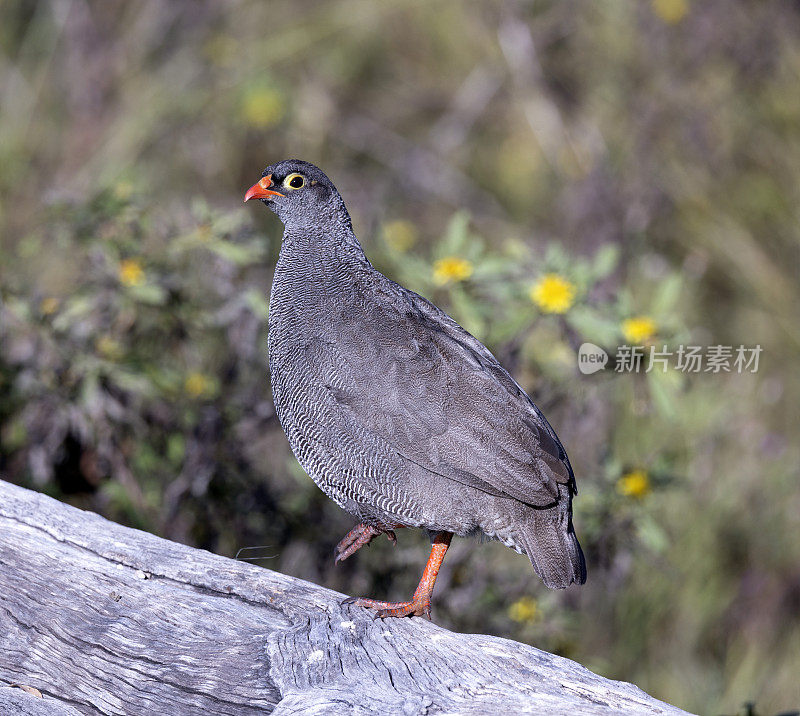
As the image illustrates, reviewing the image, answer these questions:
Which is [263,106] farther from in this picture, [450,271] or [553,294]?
[553,294]

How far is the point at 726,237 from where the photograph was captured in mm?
7031

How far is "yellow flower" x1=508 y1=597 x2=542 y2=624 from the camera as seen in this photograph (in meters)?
4.45

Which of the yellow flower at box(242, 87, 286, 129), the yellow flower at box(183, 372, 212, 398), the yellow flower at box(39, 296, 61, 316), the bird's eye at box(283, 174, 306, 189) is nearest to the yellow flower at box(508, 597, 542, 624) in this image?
the yellow flower at box(183, 372, 212, 398)

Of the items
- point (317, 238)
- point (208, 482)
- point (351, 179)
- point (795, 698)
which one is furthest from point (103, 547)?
point (351, 179)

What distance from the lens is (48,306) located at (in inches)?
166

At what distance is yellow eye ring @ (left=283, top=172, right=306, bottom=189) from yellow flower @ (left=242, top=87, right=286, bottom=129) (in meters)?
4.47

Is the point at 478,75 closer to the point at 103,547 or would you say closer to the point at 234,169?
the point at 234,169

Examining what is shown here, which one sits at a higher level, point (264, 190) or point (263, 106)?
point (263, 106)

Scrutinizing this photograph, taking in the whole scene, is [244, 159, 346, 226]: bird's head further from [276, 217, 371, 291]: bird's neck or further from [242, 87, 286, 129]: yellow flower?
[242, 87, 286, 129]: yellow flower

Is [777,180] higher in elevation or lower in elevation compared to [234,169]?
higher

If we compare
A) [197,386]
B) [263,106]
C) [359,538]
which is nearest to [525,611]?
[359,538]

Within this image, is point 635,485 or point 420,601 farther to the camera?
point 635,485

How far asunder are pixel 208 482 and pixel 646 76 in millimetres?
4987

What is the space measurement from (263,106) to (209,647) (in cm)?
572
